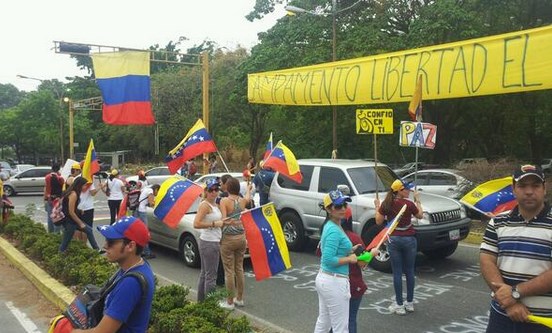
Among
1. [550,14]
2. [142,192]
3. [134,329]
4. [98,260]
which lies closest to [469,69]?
[142,192]

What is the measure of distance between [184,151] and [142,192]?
1192 millimetres

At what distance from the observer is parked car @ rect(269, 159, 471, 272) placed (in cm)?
872

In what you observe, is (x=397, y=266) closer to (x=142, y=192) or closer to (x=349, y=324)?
(x=349, y=324)

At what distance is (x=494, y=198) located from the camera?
6012 mm

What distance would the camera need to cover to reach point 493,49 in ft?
32.3

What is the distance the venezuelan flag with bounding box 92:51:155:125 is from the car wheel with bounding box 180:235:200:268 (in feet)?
12.0

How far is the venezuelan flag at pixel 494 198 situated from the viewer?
5922 millimetres

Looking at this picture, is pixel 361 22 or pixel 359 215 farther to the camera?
pixel 361 22

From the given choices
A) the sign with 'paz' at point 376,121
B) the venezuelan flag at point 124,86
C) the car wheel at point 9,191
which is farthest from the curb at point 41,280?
the car wheel at point 9,191

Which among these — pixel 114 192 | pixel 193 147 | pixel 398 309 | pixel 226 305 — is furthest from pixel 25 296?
pixel 398 309

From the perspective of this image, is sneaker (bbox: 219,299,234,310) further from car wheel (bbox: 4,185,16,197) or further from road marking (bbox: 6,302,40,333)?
car wheel (bbox: 4,185,16,197)

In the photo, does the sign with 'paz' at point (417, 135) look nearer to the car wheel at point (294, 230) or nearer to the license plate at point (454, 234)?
A: the license plate at point (454, 234)

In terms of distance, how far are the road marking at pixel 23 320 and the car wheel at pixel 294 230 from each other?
534 cm

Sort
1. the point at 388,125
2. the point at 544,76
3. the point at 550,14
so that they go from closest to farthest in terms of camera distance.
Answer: the point at 544,76
the point at 388,125
the point at 550,14
